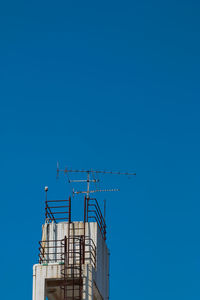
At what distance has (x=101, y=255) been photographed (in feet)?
235

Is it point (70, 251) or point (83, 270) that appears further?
point (70, 251)

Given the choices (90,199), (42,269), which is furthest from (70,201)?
(42,269)

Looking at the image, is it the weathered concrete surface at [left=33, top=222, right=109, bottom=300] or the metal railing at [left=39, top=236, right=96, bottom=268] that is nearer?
the weathered concrete surface at [left=33, top=222, right=109, bottom=300]

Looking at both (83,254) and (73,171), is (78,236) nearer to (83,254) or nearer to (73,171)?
(83,254)

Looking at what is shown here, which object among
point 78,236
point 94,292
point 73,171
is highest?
point 73,171

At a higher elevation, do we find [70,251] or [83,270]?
[70,251]

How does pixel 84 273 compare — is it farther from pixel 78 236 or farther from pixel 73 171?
pixel 73 171

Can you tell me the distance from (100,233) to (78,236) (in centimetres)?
354

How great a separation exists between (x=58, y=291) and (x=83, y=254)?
4.26m

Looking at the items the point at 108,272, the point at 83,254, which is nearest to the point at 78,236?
the point at 83,254

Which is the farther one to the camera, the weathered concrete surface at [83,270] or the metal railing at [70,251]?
the metal railing at [70,251]

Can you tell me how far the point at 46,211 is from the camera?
71.5 metres

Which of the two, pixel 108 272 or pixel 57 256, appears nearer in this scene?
pixel 57 256

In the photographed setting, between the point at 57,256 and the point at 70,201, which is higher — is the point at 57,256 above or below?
below
